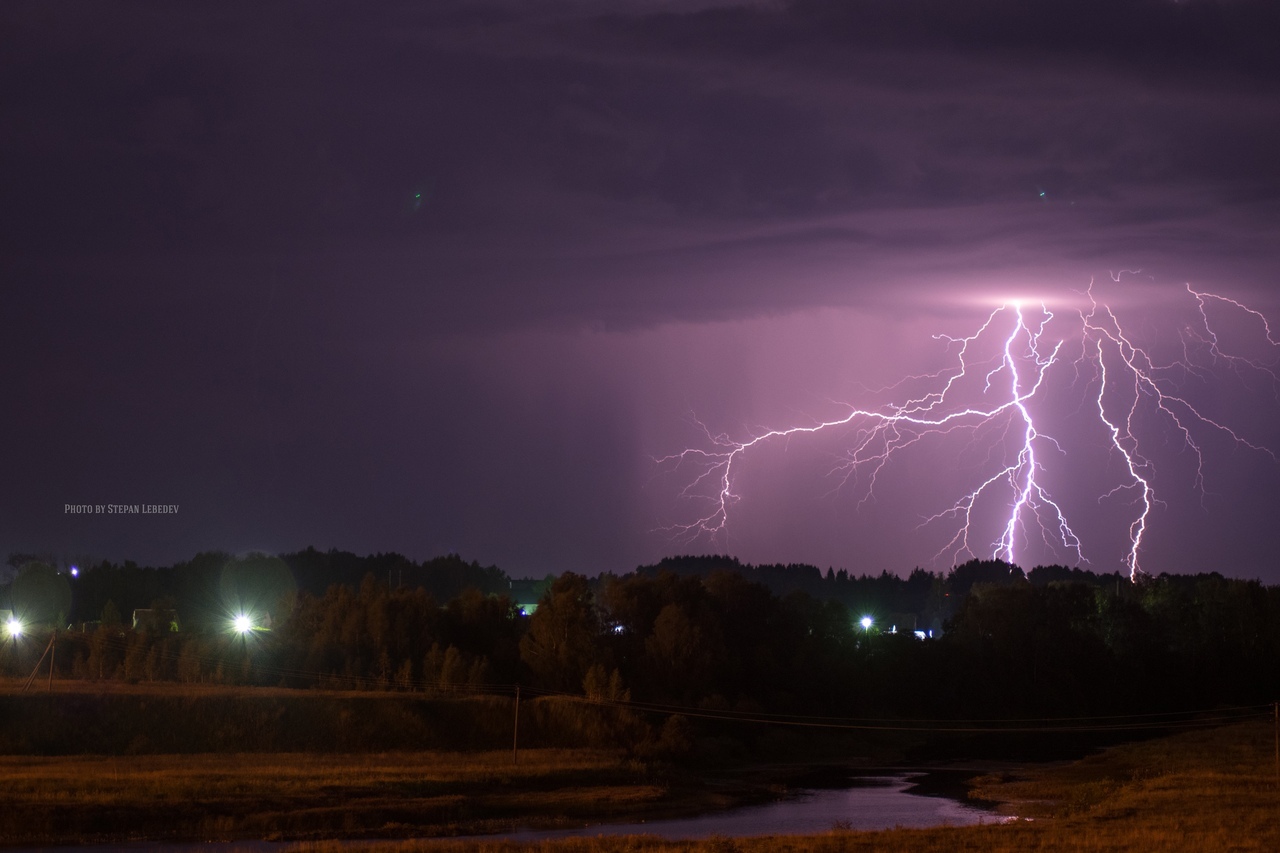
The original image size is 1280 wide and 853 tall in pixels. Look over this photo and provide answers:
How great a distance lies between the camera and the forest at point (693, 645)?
213 ft

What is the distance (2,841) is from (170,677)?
33749mm

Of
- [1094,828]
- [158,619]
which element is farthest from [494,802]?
[158,619]

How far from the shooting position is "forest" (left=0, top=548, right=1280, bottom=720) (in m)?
64.9

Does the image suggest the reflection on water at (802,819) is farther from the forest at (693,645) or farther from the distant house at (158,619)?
the distant house at (158,619)

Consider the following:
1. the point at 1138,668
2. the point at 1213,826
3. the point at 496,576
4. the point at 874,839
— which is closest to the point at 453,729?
the point at 874,839

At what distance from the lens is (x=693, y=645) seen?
7056cm

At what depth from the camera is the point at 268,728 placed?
165 ft

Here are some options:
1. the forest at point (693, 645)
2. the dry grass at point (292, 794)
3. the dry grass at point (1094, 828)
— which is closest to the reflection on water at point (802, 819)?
the dry grass at point (292, 794)

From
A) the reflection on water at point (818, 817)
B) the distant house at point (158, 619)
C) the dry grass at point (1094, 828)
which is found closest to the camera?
the dry grass at point (1094, 828)

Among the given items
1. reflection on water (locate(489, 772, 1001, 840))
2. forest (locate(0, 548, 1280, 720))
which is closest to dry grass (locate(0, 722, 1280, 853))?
reflection on water (locate(489, 772, 1001, 840))

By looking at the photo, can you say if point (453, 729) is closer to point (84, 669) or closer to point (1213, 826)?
point (84, 669)

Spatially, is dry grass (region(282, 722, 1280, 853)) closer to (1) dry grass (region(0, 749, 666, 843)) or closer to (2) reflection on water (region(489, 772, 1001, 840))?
(2) reflection on water (region(489, 772, 1001, 840))

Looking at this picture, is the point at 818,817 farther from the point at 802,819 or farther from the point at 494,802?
the point at 494,802

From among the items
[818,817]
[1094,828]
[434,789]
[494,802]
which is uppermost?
[1094,828]
